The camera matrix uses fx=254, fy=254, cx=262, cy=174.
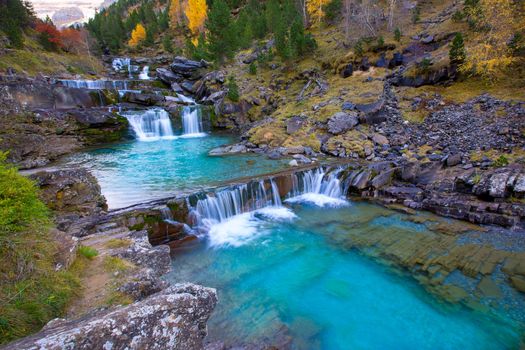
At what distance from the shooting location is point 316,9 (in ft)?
131

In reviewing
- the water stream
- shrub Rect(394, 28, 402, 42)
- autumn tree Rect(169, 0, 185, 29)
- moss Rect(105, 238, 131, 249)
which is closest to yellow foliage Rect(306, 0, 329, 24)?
shrub Rect(394, 28, 402, 42)

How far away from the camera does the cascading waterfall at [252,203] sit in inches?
426

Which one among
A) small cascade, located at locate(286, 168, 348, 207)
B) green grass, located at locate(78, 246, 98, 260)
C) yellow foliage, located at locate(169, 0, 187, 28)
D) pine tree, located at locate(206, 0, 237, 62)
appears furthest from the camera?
yellow foliage, located at locate(169, 0, 187, 28)

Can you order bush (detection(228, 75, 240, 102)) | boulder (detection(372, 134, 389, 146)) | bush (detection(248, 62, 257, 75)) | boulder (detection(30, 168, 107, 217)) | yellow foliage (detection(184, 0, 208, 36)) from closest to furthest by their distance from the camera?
boulder (detection(30, 168, 107, 217)), boulder (detection(372, 134, 389, 146)), bush (detection(228, 75, 240, 102)), bush (detection(248, 62, 257, 75)), yellow foliage (detection(184, 0, 208, 36))

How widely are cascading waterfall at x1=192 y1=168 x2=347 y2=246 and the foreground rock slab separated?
7061mm

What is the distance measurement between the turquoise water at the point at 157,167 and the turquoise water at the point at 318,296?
3960 mm

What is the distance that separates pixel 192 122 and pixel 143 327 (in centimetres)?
2781

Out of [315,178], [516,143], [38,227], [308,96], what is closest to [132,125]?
[308,96]

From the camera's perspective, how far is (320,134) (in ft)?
66.0

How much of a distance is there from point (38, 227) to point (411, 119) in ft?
71.5

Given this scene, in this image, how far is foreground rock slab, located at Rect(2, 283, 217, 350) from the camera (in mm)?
2260

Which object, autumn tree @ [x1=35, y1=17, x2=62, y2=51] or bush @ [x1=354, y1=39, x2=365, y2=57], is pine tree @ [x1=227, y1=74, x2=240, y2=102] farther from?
autumn tree @ [x1=35, y1=17, x2=62, y2=51]

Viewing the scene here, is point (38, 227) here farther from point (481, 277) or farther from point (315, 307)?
Answer: point (481, 277)

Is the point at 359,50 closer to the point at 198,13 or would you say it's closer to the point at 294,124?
the point at 294,124
